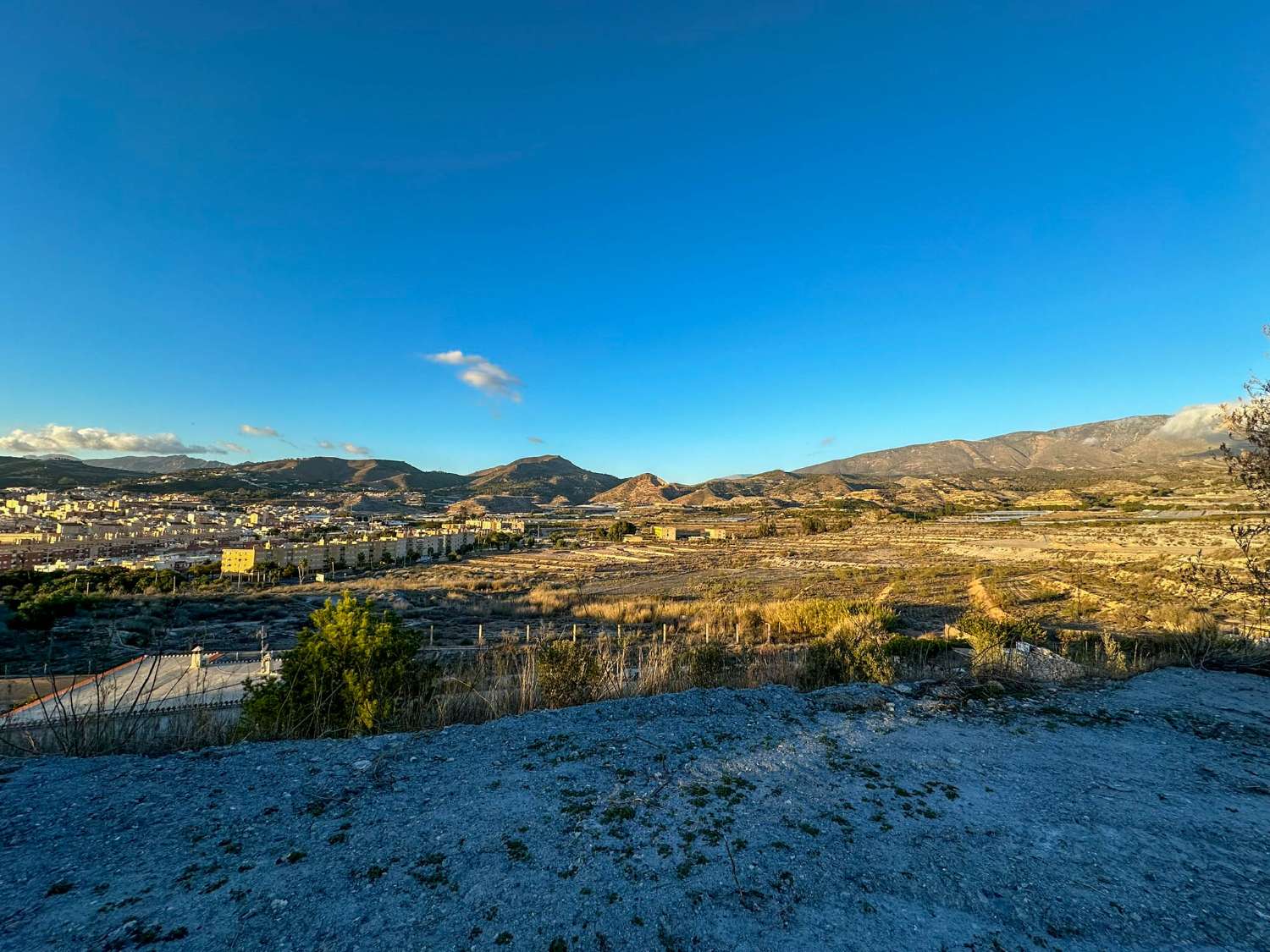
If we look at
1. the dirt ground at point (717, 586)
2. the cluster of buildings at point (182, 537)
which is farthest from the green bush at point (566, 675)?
the cluster of buildings at point (182, 537)

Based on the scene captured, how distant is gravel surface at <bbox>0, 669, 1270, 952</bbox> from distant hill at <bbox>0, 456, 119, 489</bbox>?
160818mm

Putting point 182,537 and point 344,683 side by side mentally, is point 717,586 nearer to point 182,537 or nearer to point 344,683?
point 344,683

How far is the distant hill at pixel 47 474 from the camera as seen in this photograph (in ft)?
368

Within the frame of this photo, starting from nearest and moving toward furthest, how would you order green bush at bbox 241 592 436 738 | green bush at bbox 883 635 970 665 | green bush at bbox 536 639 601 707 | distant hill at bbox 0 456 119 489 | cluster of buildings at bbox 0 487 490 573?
green bush at bbox 241 592 436 738
green bush at bbox 536 639 601 707
green bush at bbox 883 635 970 665
cluster of buildings at bbox 0 487 490 573
distant hill at bbox 0 456 119 489

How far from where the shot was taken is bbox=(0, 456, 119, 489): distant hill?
11226 centimetres

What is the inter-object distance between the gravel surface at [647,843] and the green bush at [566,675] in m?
1.47

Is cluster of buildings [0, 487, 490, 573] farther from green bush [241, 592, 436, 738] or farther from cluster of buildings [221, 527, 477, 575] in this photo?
green bush [241, 592, 436, 738]

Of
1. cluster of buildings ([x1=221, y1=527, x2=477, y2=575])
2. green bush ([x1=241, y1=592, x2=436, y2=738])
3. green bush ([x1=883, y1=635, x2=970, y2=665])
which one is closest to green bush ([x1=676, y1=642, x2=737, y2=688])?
green bush ([x1=883, y1=635, x2=970, y2=665])

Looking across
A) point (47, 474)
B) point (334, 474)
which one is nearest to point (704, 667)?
point (47, 474)

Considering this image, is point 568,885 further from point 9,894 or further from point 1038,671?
point 1038,671

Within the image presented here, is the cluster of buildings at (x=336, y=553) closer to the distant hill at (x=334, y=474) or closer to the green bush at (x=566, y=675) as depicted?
the green bush at (x=566, y=675)

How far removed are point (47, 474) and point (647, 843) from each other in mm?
180719

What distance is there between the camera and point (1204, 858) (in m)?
2.84

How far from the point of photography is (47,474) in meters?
120
